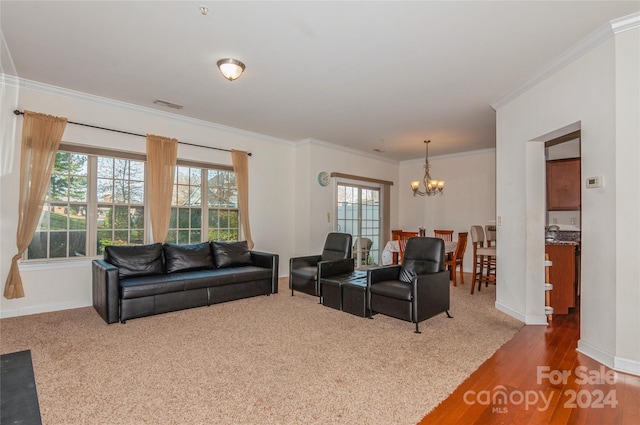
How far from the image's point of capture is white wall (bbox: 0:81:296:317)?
388 centimetres

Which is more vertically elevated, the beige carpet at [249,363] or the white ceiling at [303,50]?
the white ceiling at [303,50]

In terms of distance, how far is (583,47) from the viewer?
297cm

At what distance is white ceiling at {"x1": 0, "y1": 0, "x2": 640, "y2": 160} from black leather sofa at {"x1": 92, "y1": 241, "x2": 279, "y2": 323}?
6.93ft

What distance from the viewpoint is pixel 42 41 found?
3039 millimetres

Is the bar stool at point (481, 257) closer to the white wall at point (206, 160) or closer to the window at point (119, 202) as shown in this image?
the white wall at point (206, 160)

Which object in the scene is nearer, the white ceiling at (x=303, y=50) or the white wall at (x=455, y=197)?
the white ceiling at (x=303, y=50)

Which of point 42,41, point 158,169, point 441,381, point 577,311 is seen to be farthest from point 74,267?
point 577,311

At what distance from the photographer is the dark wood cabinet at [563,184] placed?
17.2ft

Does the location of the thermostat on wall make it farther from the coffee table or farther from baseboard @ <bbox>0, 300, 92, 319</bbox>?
baseboard @ <bbox>0, 300, 92, 319</bbox>

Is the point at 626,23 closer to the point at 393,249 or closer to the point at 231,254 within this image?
the point at 393,249

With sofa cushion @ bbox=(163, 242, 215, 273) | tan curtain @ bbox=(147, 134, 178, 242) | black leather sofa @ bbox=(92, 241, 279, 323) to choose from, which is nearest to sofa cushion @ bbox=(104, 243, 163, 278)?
black leather sofa @ bbox=(92, 241, 279, 323)

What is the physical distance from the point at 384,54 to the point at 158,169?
3.56 meters

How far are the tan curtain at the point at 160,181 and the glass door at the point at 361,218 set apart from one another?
3494mm

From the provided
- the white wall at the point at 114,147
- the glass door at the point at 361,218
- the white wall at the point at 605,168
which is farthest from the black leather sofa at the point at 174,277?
the white wall at the point at 605,168
